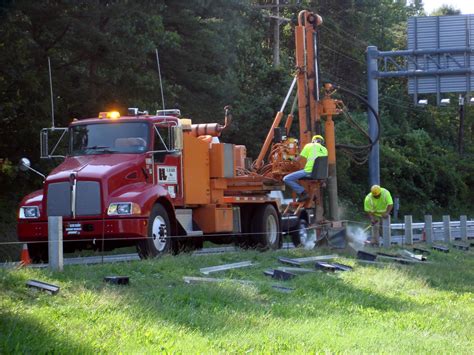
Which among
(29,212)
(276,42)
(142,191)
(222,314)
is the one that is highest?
(276,42)

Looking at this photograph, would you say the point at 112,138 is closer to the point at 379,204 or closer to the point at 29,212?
the point at 29,212

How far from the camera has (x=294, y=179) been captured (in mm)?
20797

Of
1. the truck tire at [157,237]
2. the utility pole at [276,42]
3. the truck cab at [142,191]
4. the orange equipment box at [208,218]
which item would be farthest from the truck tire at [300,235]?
the utility pole at [276,42]

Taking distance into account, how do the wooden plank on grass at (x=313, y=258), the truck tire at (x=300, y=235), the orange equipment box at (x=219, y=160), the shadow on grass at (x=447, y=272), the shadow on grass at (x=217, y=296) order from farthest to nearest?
the truck tire at (x=300, y=235)
the orange equipment box at (x=219, y=160)
the wooden plank on grass at (x=313, y=258)
the shadow on grass at (x=447, y=272)
the shadow on grass at (x=217, y=296)

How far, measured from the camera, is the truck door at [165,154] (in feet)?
55.1

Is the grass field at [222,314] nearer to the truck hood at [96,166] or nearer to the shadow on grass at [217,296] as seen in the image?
the shadow on grass at [217,296]

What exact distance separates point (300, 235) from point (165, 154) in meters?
6.73

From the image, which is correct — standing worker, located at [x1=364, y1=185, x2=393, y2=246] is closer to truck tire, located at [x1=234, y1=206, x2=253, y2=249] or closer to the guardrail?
the guardrail

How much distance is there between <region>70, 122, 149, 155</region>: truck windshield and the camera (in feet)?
55.0

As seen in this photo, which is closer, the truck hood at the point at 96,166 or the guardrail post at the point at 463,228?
the truck hood at the point at 96,166

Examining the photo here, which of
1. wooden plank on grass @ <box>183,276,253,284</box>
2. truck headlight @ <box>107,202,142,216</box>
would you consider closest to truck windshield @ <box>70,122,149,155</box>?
truck headlight @ <box>107,202,142,216</box>

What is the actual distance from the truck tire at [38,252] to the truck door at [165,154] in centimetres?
234

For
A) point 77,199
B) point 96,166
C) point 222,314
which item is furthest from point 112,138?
point 222,314

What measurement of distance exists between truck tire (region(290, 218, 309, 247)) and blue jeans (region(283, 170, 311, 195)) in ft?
5.36
